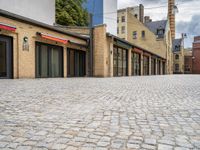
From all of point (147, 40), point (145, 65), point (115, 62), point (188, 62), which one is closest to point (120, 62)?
point (115, 62)

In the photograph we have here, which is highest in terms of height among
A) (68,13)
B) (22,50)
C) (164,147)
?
(68,13)

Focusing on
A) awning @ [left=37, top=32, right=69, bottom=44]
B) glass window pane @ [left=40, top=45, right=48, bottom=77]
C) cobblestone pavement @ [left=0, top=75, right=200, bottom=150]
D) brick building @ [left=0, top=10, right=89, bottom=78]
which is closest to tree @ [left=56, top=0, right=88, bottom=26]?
brick building @ [left=0, top=10, right=89, bottom=78]

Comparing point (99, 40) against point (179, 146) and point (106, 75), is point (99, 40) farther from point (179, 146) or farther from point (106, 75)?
point (179, 146)

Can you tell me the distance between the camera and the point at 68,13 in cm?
2933

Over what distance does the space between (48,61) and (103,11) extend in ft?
69.8

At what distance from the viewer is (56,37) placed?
16234 millimetres

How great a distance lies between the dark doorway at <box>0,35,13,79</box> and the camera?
1284 cm

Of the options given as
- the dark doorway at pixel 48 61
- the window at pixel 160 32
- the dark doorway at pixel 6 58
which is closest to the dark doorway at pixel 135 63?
the dark doorway at pixel 48 61

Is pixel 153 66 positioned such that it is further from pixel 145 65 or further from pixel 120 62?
pixel 120 62

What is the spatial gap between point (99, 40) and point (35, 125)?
17459 millimetres

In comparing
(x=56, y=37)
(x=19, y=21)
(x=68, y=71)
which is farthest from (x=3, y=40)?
(x=68, y=71)

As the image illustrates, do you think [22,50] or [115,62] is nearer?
[22,50]

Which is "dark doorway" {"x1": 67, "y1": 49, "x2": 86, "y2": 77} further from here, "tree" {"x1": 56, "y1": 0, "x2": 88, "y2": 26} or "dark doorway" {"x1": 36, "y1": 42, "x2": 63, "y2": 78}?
"tree" {"x1": 56, "y1": 0, "x2": 88, "y2": 26}

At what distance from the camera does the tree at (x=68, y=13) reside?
28.4 metres
